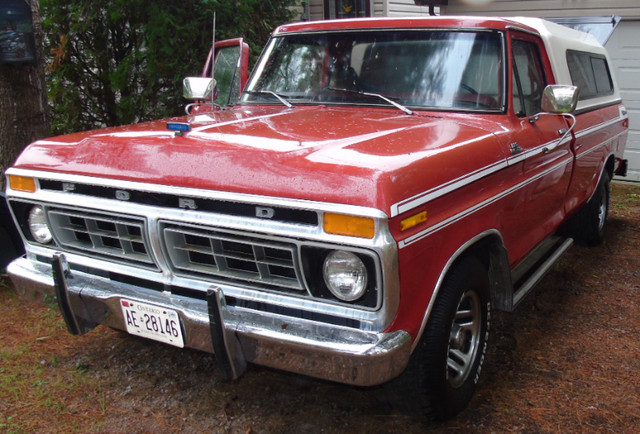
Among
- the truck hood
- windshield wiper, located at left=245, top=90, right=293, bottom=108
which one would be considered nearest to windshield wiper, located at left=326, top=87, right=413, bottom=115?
the truck hood

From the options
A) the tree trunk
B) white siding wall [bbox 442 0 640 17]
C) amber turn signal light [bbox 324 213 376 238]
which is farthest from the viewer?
white siding wall [bbox 442 0 640 17]

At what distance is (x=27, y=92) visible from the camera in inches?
201

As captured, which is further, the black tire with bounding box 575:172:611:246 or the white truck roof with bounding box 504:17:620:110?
the black tire with bounding box 575:172:611:246

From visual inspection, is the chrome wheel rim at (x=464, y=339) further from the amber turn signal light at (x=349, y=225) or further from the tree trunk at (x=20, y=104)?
the tree trunk at (x=20, y=104)

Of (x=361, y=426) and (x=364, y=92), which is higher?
(x=364, y=92)

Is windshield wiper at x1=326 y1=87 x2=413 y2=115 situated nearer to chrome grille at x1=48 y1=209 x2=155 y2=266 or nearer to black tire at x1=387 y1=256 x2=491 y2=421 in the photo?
black tire at x1=387 y1=256 x2=491 y2=421

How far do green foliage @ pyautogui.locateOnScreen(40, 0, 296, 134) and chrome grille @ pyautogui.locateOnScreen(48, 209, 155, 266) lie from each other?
179 inches

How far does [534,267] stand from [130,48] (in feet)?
20.3

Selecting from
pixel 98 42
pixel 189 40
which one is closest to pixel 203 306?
pixel 189 40

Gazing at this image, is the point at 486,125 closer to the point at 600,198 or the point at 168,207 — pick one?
the point at 168,207

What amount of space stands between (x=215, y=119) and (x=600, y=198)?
3879mm

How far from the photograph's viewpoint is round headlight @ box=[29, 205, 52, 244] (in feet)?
10.4

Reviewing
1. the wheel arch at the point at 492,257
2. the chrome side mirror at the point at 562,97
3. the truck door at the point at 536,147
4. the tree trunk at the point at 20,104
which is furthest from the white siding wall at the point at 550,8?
the wheel arch at the point at 492,257

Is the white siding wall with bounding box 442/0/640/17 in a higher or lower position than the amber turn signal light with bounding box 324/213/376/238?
higher
